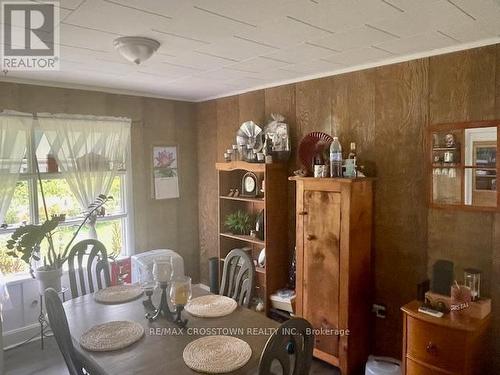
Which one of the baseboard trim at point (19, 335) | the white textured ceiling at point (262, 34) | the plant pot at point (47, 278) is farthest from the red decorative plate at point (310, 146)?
the baseboard trim at point (19, 335)

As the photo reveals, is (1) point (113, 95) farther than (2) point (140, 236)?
No

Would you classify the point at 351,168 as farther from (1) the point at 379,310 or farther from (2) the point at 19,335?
(2) the point at 19,335

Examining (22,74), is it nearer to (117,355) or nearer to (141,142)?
(141,142)

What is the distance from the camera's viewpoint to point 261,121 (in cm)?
357

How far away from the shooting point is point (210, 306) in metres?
2.17

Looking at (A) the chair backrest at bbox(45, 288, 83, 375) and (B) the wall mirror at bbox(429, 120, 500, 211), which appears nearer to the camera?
(A) the chair backrest at bbox(45, 288, 83, 375)

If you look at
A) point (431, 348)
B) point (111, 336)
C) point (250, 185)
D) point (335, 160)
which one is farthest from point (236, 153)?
point (431, 348)

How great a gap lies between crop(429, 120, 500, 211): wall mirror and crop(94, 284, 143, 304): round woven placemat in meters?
2.12

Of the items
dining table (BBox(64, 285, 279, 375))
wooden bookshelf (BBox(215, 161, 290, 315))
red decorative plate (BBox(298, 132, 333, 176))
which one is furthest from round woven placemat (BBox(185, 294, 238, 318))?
red decorative plate (BBox(298, 132, 333, 176))

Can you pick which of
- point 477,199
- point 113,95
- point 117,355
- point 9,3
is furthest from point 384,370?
point 113,95

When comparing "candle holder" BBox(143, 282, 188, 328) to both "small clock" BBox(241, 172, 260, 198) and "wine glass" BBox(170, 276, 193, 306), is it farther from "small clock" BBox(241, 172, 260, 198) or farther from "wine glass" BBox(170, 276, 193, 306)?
"small clock" BBox(241, 172, 260, 198)

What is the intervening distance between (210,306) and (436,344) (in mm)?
1338

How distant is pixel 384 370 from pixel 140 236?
272cm

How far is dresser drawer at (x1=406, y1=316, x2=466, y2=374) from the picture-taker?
1.98 m
